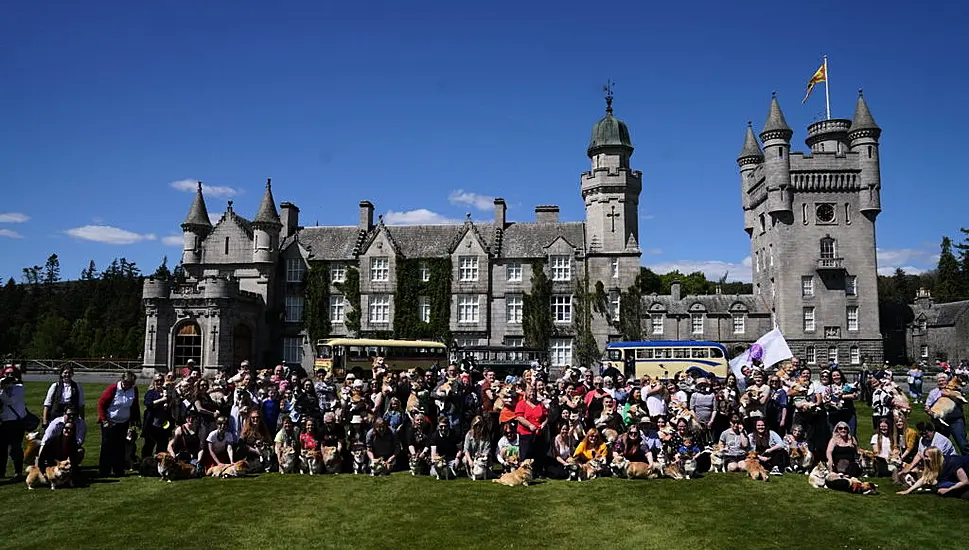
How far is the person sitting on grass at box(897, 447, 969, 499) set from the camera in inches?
504

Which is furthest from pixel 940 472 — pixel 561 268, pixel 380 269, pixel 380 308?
pixel 380 269

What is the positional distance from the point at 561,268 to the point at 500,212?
7.16m

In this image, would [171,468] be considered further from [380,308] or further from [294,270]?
[294,270]

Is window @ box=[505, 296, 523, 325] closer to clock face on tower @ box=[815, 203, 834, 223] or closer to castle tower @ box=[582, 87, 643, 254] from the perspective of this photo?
castle tower @ box=[582, 87, 643, 254]

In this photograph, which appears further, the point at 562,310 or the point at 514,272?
the point at 514,272

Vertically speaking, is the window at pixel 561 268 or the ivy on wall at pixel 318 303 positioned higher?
the window at pixel 561 268

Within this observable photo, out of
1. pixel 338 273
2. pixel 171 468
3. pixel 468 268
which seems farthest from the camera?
pixel 338 273

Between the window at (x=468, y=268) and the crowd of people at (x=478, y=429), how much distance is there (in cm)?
3638

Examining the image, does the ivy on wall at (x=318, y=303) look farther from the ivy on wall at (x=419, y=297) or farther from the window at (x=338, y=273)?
the ivy on wall at (x=419, y=297)

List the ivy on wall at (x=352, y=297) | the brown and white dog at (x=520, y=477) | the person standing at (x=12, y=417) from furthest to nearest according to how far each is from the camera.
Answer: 1. the ivy on wall at (x=352, y=297)
2. the brown and white dog at (x=520, y=477)
3. the person standing at (x=12, y=417)

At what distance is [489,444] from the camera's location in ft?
48.8

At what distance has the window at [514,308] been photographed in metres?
52.1

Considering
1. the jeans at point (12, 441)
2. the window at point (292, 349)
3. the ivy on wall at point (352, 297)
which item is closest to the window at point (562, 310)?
the ivy on wall at point (352, 297)

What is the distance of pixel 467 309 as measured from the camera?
52.8 meters
